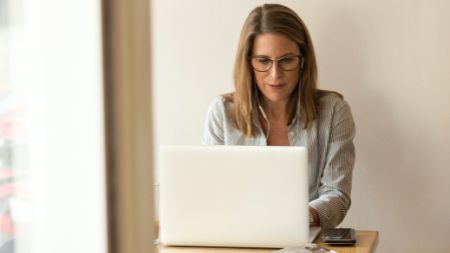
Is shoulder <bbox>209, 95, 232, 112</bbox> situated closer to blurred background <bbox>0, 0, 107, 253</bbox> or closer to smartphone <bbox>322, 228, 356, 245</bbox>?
smartphone <bbox>322, 228, 356, 245</bbox>

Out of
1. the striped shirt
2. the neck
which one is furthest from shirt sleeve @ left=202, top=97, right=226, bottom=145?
the neck

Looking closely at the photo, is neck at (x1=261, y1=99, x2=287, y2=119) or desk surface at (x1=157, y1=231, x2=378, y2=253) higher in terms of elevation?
neck at (x1=261, y1=99, x2=287, y2=119)

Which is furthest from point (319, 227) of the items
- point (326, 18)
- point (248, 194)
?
point (326, 18)

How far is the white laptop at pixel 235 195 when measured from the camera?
186 centimetres

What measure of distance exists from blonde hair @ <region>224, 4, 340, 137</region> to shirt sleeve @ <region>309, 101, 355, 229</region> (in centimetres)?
9

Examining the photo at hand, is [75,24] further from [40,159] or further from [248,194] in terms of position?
[248,194]

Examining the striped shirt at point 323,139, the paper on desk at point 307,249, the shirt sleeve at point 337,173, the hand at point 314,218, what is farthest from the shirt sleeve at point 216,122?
the paper on desk at point 307,249

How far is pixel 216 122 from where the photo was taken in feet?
8.44

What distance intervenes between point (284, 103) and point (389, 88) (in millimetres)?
393

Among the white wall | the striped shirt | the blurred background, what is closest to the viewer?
the blurred background

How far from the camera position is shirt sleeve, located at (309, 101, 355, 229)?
224cm

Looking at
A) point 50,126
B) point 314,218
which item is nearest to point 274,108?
point 314,218

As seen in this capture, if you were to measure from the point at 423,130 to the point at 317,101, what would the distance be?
1.40 feet

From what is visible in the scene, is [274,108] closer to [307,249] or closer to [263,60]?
[263,60]
